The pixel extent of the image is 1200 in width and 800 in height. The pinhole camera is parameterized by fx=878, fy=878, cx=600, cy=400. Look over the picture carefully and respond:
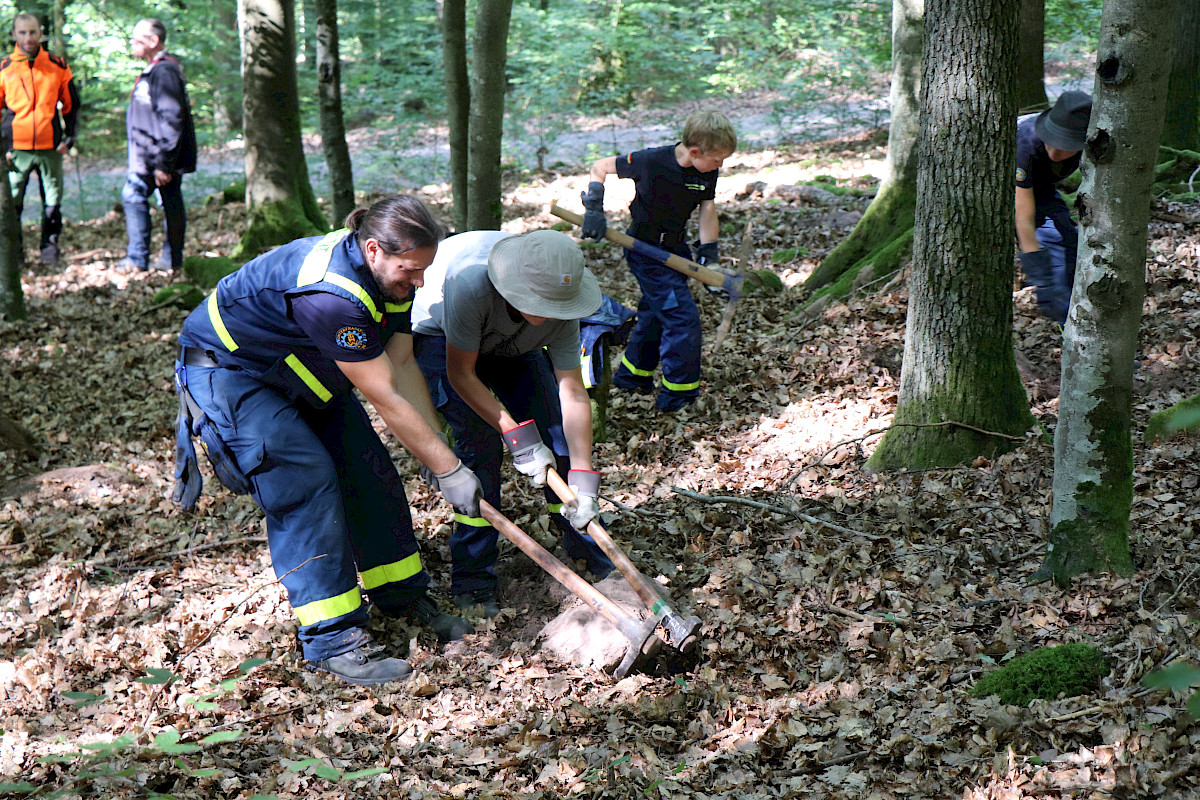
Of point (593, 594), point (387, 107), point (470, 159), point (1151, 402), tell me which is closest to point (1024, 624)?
point (593, 594)

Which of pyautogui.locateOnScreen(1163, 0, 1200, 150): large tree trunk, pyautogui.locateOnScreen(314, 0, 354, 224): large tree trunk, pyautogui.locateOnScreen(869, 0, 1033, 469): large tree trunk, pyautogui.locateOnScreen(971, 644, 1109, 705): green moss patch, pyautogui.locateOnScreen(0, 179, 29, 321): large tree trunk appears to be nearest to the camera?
pyautogui.locateOnScreen(971, 644, 1109, 705): green moss patch

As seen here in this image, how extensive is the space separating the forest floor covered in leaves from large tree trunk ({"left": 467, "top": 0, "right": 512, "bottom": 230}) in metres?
1.83

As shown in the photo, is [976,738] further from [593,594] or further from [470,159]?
[470,159]

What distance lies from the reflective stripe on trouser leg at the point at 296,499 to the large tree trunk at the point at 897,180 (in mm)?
4762

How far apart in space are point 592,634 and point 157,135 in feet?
25.7

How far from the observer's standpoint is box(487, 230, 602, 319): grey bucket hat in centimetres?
361

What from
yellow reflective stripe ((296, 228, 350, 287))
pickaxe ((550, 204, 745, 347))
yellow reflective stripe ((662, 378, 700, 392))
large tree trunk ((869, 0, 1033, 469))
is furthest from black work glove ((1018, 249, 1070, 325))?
yellow reflective stripe ((296, 228, 350, 287))

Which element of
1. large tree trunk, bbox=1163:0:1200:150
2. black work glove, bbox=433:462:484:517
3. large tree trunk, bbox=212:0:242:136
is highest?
large tree trunk, bbox=212:0:242:136

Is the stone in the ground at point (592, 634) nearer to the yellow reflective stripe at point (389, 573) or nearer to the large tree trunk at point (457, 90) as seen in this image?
the yellow reflective stripe at point (389, 573)

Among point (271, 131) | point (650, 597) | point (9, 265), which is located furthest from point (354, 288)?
point (271, 131)

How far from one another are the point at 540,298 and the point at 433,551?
71.0 inches

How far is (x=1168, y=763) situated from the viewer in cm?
252

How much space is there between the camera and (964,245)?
180 inches

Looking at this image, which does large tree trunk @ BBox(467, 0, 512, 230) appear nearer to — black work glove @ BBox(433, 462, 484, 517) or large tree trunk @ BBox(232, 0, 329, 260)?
black work glove @ BBox(433, 462, 484, 517)
